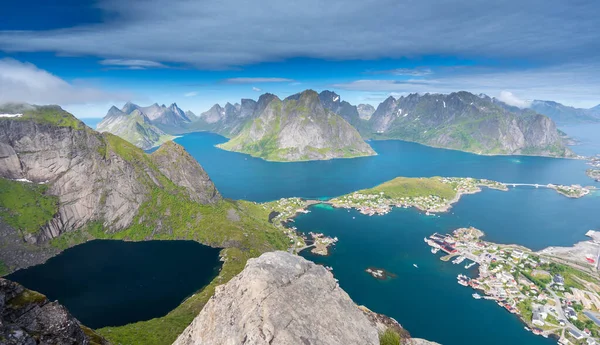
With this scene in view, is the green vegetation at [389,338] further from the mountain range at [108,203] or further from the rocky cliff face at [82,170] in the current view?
the rocky cliff face at [82,170]

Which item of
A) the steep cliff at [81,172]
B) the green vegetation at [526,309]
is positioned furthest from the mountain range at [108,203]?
the green vegetation at [526,309]

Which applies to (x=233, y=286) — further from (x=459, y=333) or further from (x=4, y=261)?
(x=4, y=261)

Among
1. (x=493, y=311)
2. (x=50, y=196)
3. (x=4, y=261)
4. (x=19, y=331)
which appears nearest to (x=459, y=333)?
(x=493, y=311)

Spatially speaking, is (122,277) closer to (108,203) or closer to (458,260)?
(108,203)

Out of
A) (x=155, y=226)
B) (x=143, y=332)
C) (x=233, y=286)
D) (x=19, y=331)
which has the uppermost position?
(x=19, y=331)

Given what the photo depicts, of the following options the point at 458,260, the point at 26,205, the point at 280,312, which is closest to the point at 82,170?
the point at 26,205

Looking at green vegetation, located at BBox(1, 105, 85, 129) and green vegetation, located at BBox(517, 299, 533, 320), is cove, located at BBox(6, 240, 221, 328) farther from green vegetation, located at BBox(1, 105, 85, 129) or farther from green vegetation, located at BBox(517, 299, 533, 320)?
green vegetation, located at BBox(517, 299, 533, 320)

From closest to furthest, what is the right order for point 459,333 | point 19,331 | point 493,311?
point 19,331, point 459,333, point 493,311
